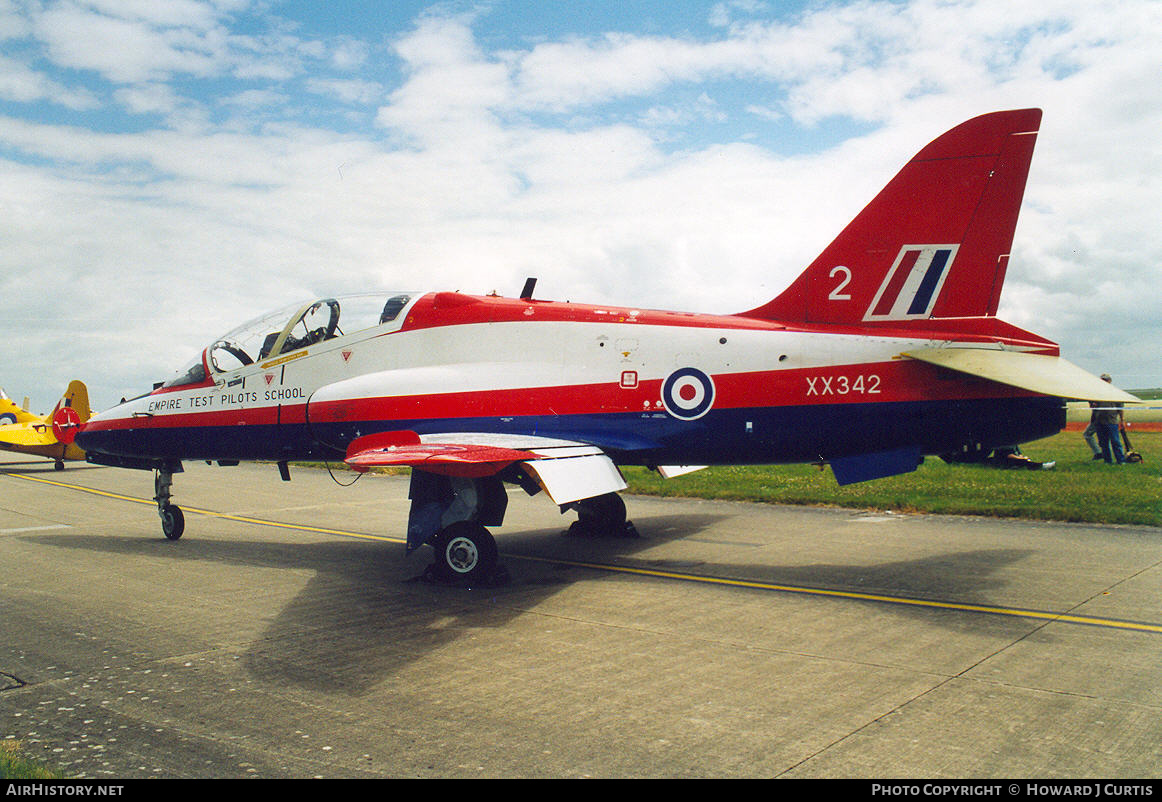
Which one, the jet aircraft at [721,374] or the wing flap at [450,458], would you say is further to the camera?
the jet aircraft at [721,374]

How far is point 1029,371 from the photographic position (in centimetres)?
808

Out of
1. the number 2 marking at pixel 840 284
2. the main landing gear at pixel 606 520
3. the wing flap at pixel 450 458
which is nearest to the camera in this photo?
the wing flap at pixel 450 458

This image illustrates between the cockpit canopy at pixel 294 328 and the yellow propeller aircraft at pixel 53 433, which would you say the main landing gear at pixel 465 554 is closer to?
the cockpit canopy at pixel 294 328

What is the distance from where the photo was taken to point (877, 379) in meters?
8.75

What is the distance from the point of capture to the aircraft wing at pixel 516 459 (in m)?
7.90

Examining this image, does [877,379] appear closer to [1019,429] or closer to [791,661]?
[1019,429]

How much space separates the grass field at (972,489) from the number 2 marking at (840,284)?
6.17 m

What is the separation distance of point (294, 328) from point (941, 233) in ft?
27.4

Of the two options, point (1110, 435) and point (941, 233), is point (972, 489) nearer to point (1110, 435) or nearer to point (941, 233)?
point (1110, 435)

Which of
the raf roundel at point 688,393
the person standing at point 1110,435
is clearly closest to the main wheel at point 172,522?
the raf roundel at point 688,393

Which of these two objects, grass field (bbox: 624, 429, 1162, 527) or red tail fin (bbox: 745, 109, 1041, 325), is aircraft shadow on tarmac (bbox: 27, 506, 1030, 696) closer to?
red tail fin (bbox: 745, 109, 1041, 325)

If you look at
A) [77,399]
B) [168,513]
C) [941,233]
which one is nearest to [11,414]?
[77,399]
